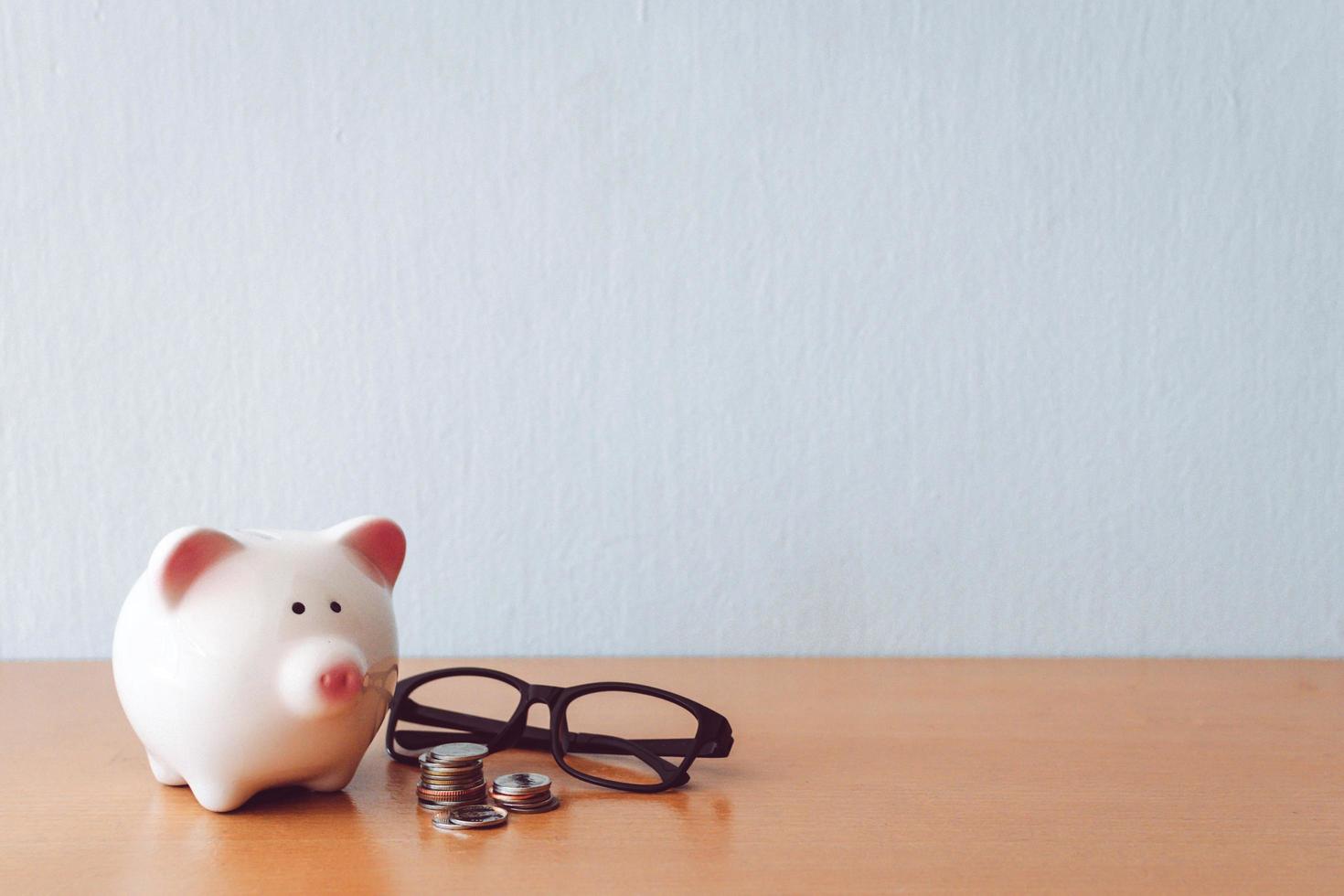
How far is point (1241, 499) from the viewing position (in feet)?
3.62

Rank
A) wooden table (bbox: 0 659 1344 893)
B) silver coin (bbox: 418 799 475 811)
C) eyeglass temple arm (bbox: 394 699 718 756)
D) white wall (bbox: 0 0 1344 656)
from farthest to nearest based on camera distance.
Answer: white wall (bbox: 0 0 1344 656), eyeglass temple arm (bbox: 394 699 718 756), silver coin (bbox: 418 799 475 811), wooden table (bbox: 0 659 1344 893)

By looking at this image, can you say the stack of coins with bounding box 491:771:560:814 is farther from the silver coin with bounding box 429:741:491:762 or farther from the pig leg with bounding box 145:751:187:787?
the pig leg with bounding box 145:751:187:787

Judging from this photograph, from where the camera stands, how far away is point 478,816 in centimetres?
64

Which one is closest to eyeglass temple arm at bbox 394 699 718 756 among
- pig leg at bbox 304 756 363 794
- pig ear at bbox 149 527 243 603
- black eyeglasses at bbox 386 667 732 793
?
black eyeglasses at bbox 386 667 732 793

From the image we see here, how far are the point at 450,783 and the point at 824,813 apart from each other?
22 centimetres

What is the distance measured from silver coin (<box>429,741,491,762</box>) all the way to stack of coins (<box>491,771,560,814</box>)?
23 mm

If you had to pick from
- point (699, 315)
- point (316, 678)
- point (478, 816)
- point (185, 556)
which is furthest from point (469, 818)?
point (699, 315)

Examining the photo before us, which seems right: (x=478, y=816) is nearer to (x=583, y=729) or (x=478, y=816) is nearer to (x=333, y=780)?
(x=333, y=780)

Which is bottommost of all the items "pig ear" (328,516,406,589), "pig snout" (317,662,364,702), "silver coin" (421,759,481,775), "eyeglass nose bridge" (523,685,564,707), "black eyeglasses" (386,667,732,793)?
"black eyeglasses" (386,667,732,793)

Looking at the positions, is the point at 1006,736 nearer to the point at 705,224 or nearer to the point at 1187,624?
the point at 1187,624

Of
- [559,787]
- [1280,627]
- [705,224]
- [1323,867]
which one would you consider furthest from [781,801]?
[1280,627]

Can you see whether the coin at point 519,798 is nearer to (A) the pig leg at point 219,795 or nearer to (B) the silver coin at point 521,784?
(B) the silver coin at point 521,784

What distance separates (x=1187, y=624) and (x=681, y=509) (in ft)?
1.69

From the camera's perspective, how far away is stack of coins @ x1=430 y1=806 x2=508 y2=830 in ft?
2.04
